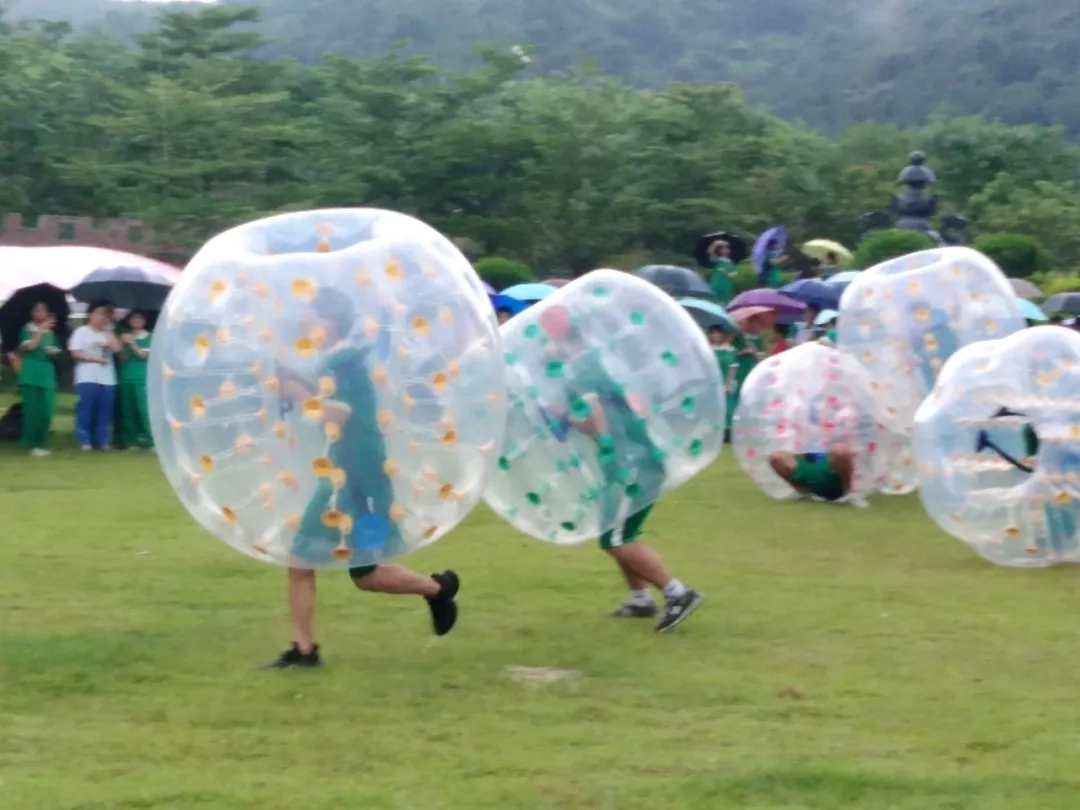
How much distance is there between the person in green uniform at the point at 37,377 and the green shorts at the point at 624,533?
886cm

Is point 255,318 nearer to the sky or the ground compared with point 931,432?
nearer to the sky

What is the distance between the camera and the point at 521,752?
5.47 m

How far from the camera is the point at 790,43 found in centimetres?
8600

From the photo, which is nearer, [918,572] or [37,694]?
[37,694]

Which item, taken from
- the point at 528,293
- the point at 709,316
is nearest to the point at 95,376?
the point at 528,293

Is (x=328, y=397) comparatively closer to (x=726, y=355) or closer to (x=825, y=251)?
(x=726, y=355)

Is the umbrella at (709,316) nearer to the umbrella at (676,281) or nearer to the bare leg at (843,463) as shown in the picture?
the bare leg at (843,463)

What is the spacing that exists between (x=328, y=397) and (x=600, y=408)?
65.9 inches

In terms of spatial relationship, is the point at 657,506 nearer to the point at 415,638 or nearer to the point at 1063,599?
the point at 1063,599

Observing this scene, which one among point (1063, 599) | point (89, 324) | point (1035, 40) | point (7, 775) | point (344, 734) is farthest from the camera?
point (1035, 40)

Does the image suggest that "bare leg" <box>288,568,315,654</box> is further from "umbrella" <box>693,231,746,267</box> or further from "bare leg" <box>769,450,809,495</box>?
"umbrella" <box>693,231,746,267</box>

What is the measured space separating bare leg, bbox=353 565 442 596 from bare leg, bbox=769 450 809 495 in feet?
18.2

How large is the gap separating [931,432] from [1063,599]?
51.9 inches

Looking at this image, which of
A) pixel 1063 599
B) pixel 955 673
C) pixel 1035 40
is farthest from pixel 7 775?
pixel 1035 40
